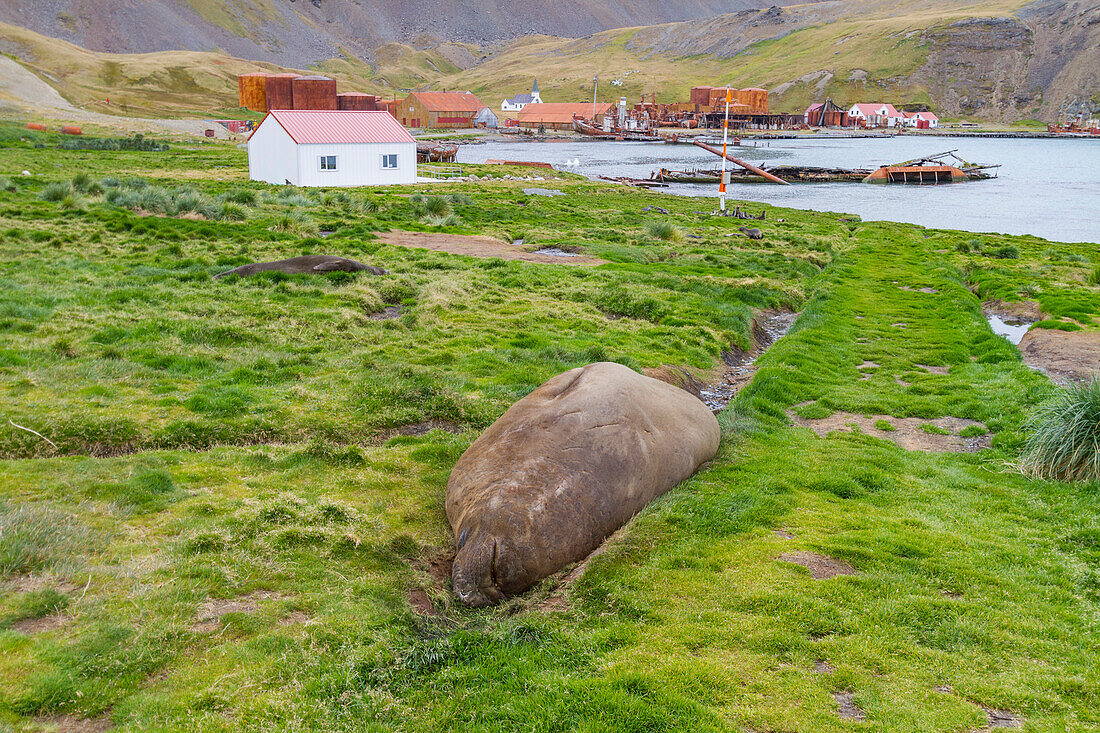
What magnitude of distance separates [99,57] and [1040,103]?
224877 millimetres

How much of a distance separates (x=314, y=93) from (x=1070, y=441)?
118 m

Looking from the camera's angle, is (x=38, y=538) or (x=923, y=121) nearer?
(x=38, y=538)

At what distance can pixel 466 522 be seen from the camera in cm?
751

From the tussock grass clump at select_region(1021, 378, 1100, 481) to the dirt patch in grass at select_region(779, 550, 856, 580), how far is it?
4326 millimetres

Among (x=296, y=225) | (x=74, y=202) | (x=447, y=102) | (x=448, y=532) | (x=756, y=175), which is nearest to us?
(x=448, y=532)

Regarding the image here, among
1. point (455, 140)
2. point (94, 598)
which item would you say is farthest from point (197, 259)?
point (455, 140)

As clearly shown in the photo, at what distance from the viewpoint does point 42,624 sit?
5898 millimetres

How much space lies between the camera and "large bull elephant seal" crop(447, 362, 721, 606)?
7.10 meters

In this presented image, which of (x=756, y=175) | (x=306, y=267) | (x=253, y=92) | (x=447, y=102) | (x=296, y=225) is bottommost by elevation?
(x=306, y=267)

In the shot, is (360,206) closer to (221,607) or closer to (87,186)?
(87,186)

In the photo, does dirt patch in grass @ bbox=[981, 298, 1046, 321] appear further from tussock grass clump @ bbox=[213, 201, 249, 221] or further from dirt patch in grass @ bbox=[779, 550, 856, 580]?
tussock grass clump @ bbox=[213, 201, 249, 221]

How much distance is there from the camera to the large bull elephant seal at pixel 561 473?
280 inches

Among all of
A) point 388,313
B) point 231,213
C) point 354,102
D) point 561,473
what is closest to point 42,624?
point 561,473

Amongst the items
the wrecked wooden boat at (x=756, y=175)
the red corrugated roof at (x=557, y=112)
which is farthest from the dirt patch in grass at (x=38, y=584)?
the red corrugated roof at (x=557, y=112)
